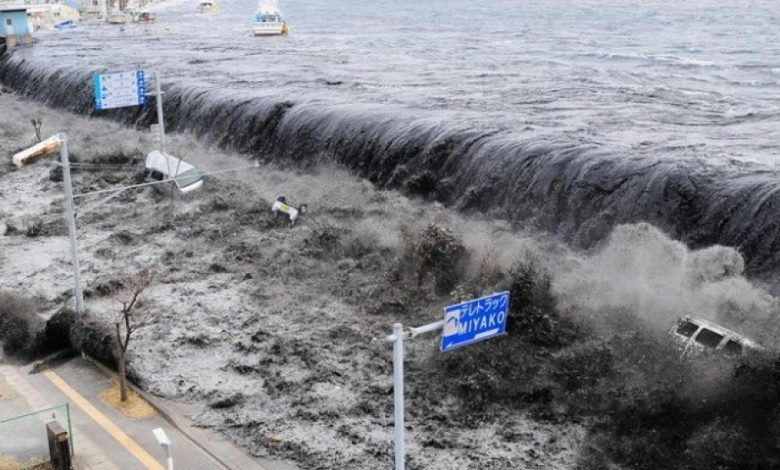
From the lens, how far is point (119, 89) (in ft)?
91.5

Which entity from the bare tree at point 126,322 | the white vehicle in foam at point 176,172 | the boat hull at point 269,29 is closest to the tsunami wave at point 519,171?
the white vehicle in foam at point 176,172

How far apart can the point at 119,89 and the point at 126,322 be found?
1115 cm

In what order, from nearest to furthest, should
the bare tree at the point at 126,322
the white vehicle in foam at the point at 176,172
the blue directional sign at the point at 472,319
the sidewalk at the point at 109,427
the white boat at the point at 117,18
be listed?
the blue directional sign at the point at 472,319
the sidewalk at the point at 109,427
the bare tree at the point at 126,322
the white vehicle in foam at the point at 176,172
the white boat at the point at 117,18

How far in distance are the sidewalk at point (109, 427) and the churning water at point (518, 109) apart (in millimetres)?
13064

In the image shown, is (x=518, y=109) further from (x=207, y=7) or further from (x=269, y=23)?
(x=207, y=7)

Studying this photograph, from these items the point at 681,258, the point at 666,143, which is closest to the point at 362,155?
the point at 666,143

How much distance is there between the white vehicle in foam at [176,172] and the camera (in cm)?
3428

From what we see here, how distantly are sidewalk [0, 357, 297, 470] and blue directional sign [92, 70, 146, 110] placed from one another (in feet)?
32.6

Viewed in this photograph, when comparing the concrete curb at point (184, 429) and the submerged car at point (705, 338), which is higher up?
the submerged car at point (705, 338)

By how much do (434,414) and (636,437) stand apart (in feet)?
13.8

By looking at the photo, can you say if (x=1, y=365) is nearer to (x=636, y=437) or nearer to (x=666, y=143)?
(x=636, y=437)

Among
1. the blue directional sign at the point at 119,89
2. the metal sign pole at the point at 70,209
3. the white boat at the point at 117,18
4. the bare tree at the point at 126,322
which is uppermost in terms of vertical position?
the blue directional sign at the point at 119,89

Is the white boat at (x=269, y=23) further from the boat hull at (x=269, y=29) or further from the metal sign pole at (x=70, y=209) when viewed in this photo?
the metal sign pole at (x=70, y=209)

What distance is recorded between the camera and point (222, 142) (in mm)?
41531
